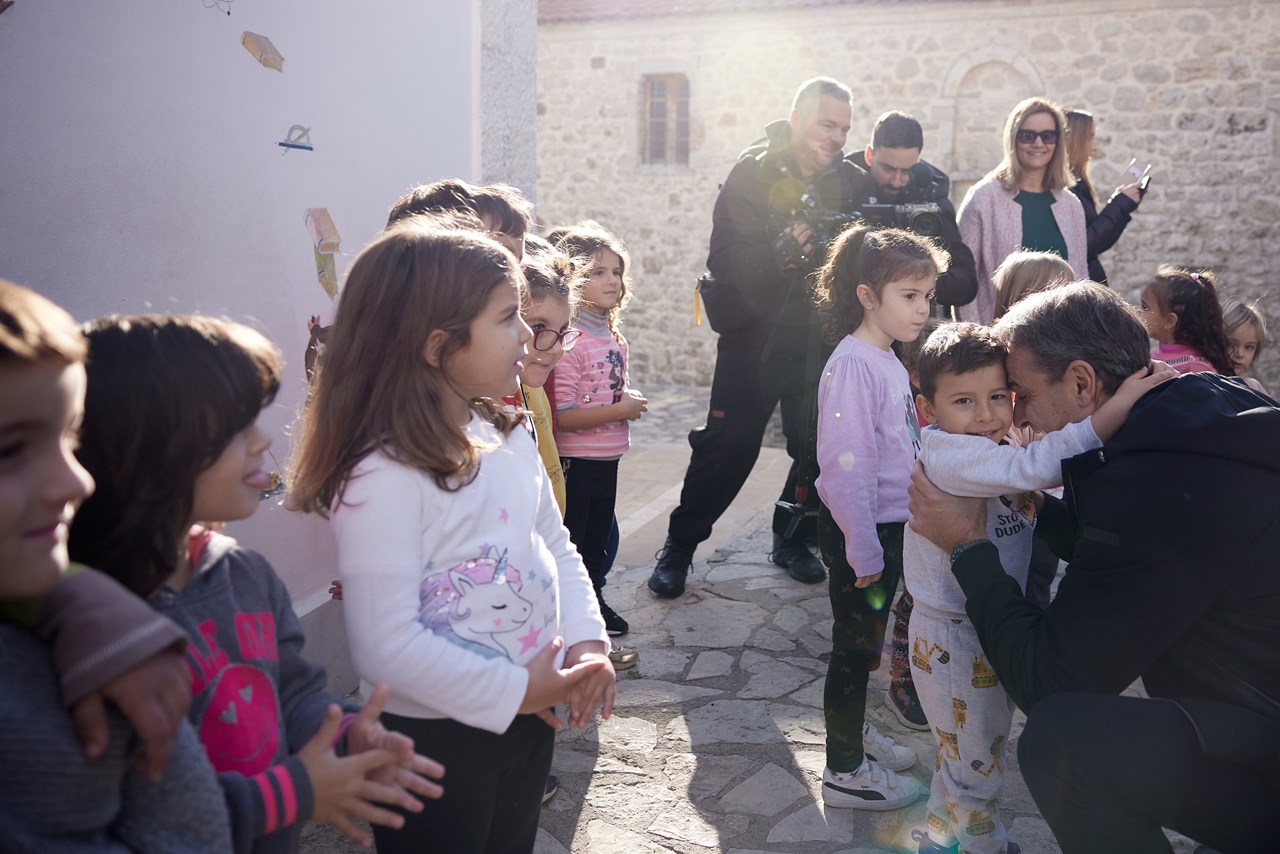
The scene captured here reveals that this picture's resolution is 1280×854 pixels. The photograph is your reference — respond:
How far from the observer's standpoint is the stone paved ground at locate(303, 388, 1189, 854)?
2.62 metres

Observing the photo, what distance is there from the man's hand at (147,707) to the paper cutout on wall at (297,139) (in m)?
2.26

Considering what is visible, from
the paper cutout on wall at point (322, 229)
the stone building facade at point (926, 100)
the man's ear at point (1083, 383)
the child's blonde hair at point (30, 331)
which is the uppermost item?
the stone building facade at point (926, 100)

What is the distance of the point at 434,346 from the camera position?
168cm

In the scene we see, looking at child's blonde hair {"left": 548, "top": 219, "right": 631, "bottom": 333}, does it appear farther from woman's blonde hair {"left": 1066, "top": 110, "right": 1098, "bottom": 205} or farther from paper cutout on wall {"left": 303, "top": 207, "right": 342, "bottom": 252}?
woman's blonde hair {"left": 1066, "top": 110, "right": 1098, "bottom": 205}

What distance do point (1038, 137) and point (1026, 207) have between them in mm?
306

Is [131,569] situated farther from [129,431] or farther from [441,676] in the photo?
[441,676]

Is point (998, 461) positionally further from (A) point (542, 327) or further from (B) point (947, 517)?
(A) point (542, 327)

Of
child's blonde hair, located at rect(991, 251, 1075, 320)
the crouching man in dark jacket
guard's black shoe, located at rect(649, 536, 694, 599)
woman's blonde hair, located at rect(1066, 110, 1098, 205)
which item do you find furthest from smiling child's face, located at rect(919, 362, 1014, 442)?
woman's blonde hair, located at rect(1066, 110, 1098, 205)

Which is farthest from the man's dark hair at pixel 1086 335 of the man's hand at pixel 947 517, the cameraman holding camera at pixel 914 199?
the cameraman holding camera at pixel 914 199

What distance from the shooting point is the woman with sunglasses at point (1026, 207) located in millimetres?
4512

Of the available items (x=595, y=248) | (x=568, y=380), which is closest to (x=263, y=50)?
(x=595, y=248)

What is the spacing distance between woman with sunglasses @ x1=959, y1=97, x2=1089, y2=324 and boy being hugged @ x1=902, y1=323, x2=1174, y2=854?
2.24 meters

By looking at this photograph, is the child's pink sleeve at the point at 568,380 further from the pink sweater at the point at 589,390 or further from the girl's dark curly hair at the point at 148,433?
the girl's dark curly hair at the point at 148,433

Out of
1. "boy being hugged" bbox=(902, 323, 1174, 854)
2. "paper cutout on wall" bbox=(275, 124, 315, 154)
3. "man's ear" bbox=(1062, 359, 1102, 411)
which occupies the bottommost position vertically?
"boy being hugged" bbox=(902, 323, 1174, 854)
